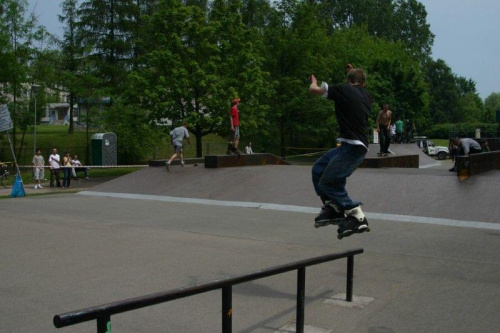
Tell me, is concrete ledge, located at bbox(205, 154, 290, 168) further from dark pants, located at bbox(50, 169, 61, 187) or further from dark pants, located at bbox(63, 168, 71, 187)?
dark pants, located at bbox(50, 169, 61, 187)

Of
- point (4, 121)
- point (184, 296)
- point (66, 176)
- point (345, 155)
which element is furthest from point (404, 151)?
point (184, 296)

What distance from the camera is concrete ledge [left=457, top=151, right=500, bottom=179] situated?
15.5 m

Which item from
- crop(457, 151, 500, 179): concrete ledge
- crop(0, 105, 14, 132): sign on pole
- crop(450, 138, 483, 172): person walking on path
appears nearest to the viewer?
crop(457, 151, 500, 179): concrete ledge

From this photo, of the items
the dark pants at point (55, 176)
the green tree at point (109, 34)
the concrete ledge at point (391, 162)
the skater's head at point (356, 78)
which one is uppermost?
the green tree at point (109, 34)

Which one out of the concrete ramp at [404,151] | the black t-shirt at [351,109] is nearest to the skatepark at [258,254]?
the black t-shirt at [351,109]

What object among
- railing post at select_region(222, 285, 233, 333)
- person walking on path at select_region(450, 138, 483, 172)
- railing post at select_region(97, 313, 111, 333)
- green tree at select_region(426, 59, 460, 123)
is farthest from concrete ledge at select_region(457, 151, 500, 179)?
green tree at select_region(426, 59, 460, 123)

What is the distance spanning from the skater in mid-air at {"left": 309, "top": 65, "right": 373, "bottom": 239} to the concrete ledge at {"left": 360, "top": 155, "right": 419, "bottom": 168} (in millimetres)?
14559

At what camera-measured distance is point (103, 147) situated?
37.2 metres

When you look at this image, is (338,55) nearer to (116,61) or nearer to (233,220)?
(116,61)

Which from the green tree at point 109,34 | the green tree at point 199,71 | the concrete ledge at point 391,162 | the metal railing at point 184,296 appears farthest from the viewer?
the green tree at point 109,34

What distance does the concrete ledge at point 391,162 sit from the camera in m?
21.1

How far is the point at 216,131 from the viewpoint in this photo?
3631 centimetres

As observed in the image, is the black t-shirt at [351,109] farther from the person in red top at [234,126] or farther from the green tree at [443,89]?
the green tree at [443,89]

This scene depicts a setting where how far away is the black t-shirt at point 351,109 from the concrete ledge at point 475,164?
10.1m
